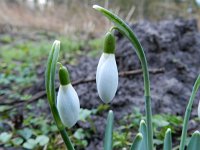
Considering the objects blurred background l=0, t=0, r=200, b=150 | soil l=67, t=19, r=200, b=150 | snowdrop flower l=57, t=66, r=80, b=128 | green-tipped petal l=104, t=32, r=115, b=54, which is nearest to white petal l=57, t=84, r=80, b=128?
snowdrop flower l=57, t=66, r=80, b=128

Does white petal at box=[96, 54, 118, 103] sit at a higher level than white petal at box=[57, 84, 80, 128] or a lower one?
higher

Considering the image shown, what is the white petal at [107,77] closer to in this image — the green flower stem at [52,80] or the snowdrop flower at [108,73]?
the snowdrop flower at [108,73]

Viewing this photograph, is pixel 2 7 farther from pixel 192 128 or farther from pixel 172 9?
pixel 192 128

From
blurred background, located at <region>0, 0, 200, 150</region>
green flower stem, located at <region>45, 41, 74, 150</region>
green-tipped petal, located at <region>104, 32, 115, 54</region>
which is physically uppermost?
green-tipped petal, located at <region>104, 32, 115, 54</region>

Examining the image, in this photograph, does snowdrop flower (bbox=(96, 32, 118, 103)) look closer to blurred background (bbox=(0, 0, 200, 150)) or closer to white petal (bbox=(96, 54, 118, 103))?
white petal (bbox=(96, 54, 118, 103))

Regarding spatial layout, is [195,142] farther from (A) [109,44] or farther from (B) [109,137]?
(A) [109,44]

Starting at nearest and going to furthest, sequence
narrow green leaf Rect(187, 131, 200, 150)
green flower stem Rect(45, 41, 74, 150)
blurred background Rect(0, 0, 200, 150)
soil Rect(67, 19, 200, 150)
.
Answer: green flower stem Rect(45, 41, 74, 150) → narrow green leaf Rect(187, 131, 200, 150) → blurred background Rect(0, 0, 200, 150) → soil Rect(67, 19, 200, 150)

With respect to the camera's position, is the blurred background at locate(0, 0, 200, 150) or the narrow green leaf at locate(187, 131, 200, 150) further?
the blurred background at locate(0, 0, 200, 150)

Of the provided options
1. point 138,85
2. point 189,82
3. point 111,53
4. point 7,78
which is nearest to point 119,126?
point 138,85
